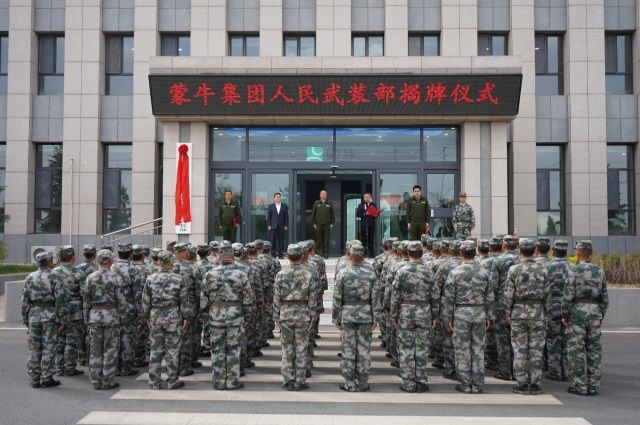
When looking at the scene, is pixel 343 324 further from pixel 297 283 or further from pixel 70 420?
pixel 70 420

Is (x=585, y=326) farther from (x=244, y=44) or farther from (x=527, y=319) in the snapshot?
(x=244, y=44)

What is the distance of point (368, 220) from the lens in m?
18.1

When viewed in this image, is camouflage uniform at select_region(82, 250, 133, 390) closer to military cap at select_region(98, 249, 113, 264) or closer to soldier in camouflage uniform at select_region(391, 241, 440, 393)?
military cap at select_region(98, 249, 113, 264)

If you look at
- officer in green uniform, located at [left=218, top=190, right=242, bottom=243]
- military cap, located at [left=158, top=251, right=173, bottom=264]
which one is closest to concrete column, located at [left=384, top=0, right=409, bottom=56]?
officer in green uniform, located at [left=218, top=190, right=242, bottom=243]

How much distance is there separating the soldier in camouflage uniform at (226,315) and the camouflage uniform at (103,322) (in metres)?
1.38

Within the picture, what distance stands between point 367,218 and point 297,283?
9491 mm

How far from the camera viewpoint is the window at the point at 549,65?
74.2ft

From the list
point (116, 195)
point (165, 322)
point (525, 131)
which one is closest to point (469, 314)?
point (165, 322)

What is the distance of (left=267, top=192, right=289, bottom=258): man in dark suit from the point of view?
1800cm

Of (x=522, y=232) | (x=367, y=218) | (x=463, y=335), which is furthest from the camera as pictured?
(x=522, y=232)

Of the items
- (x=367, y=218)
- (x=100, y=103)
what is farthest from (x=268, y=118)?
(x=100, y=103)

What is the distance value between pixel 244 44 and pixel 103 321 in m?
15.9

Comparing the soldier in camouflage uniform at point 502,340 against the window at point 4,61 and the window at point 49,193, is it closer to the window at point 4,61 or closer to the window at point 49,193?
the window at point 49,193

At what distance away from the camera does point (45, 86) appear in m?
23.2
